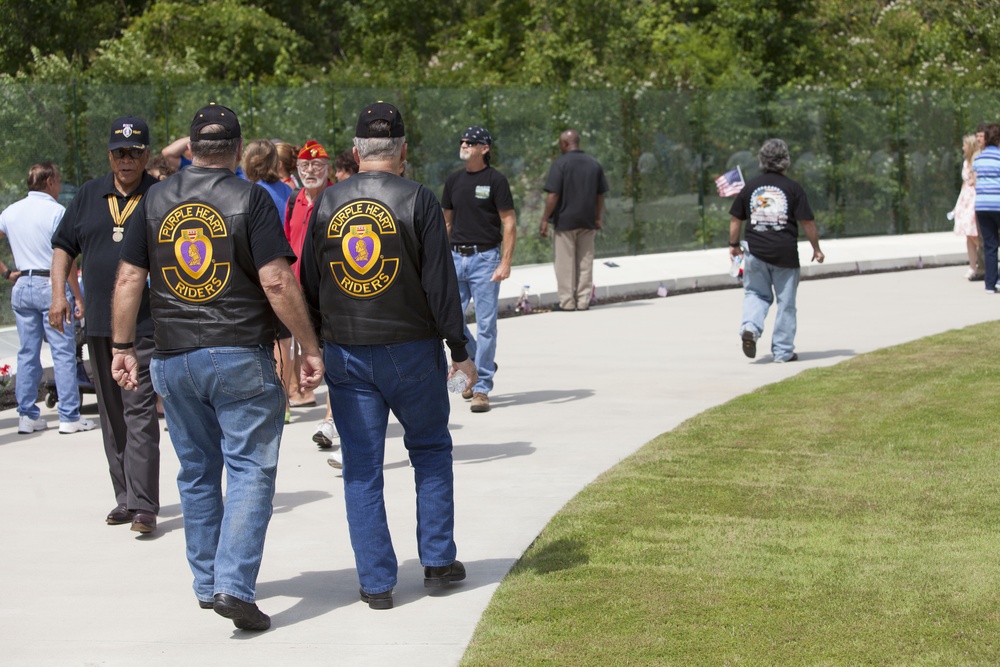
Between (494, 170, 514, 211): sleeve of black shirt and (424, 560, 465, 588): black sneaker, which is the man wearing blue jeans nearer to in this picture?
(494, 170, 514, 211): sleeve of black shirt

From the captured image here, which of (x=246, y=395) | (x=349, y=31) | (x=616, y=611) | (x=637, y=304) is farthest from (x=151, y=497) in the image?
(x=349, y=31)

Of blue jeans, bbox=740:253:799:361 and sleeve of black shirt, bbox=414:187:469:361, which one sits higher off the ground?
sleeve of black shirt, bbox=414:187:469:361

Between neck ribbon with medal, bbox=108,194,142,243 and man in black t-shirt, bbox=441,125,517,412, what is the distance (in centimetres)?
365

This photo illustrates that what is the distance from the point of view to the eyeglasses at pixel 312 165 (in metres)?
9.93

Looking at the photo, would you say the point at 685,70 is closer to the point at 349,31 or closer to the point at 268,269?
the point at 349,31

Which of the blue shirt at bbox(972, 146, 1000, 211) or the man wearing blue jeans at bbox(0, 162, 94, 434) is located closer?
the man wearing blue jeans at bbox(0, 162, 94, 434)

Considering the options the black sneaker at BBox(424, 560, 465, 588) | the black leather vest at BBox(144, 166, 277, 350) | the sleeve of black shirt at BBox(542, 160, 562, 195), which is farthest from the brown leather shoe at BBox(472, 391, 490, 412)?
the sleeve of black shirt at BBox(542, 160, 562, 195)

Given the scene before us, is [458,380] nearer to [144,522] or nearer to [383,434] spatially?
[383,434]

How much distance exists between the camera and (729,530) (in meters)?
6.81

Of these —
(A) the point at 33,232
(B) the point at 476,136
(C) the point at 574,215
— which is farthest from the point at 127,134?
(C) the point at 574,215

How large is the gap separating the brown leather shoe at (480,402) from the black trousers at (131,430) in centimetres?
348

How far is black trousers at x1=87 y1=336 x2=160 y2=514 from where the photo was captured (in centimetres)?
731

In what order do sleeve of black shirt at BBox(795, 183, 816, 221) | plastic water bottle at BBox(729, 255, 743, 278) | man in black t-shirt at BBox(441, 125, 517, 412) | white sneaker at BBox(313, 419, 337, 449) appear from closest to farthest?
white sneaker at BBox(313, 419, 337, 449) < man in black t-shirt at BBox(441, 125, 517, 412) < sleeve of black shirt at BBox(795, 183, 816, 221) < plastic water bottle at BBox(729, 255, 743, 278)

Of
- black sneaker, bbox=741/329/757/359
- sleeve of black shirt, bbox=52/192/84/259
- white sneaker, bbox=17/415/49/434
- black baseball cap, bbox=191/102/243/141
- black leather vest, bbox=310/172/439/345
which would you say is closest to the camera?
black baseball cap, bbox=191/102/243/141
